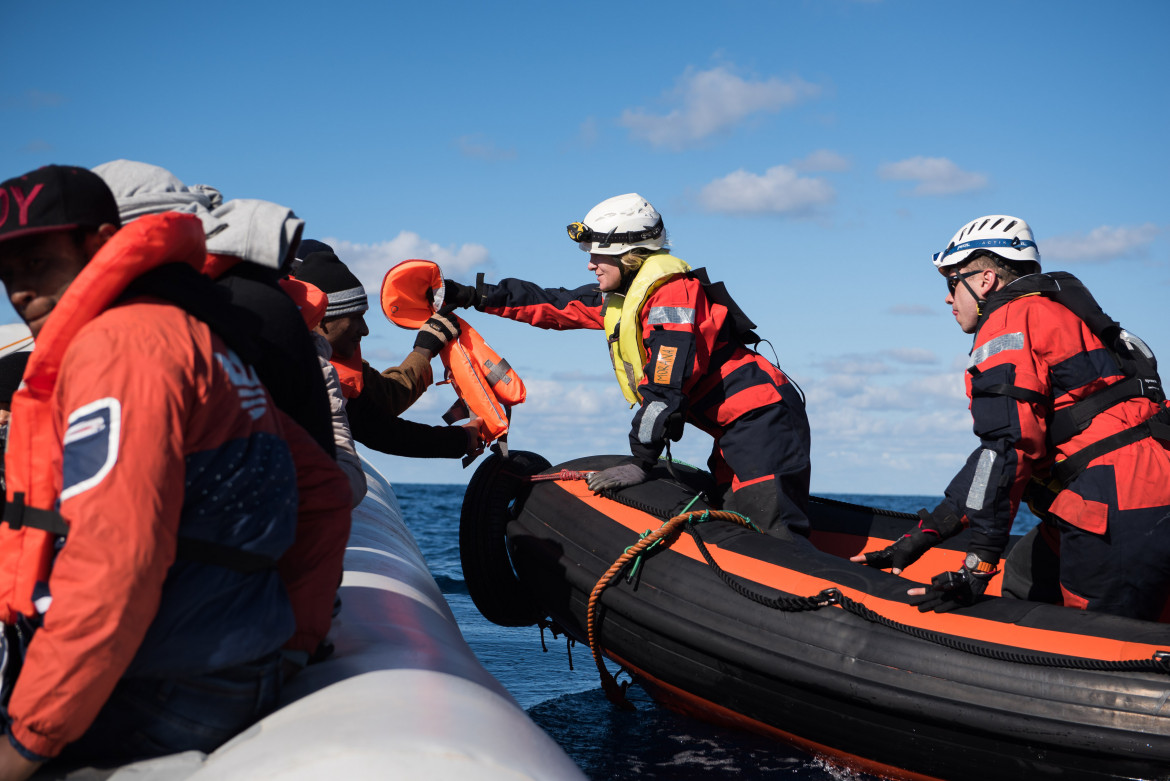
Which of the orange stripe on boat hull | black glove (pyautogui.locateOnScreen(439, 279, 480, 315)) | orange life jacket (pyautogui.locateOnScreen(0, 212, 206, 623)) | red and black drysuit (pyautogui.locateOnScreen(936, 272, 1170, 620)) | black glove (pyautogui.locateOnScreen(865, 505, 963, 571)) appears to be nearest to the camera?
orange life jacket (pyautogui.locateOnScreen(0, 212, 206, 623))

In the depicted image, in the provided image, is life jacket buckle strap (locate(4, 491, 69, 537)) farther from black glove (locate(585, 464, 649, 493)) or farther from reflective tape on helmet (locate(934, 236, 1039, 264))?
reflective tape on helmet (locate(934, 236, 1039, 264))

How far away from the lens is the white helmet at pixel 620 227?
13.5 ft

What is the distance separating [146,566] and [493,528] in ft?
9.71

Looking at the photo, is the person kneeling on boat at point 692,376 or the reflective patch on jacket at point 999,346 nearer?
the reflective patch on jacket at point 999,346

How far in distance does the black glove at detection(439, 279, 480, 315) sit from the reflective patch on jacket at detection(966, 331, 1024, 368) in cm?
244

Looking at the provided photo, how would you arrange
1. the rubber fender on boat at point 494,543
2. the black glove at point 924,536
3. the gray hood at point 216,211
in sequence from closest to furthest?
the gray hood at point 216,211, the black glove at point 924,536, the rubber fender on boat at point 494,543

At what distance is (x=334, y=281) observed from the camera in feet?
11.4

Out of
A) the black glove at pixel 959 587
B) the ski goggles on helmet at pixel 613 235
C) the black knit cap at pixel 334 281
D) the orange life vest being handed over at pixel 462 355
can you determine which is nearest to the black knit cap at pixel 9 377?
the black knit cap at pixel 334 281

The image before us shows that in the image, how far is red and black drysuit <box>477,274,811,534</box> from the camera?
3.68m

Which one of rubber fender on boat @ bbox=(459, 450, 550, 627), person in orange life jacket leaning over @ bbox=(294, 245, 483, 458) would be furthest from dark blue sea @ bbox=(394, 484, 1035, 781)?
person in orange life jacket leaning over @ bbox=(294, 245, 483, 458)

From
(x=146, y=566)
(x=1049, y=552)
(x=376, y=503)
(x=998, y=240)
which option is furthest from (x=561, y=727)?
(x=146, y=566)

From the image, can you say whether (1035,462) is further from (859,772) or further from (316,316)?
(316,316)

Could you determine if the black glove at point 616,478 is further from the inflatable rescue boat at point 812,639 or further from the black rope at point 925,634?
the black rope at point 925,634

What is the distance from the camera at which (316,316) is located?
2559 mm
